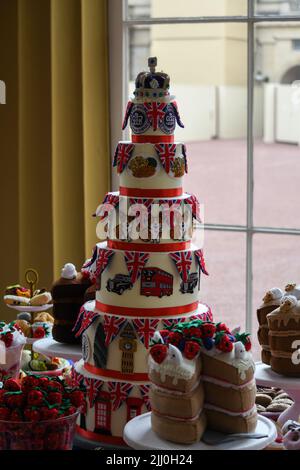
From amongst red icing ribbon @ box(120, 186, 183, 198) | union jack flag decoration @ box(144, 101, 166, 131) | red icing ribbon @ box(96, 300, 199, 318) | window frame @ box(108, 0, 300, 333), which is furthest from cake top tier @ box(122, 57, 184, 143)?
window frame @ box(108, 0, 300, 333)

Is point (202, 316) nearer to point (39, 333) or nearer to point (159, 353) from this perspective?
point (159, 353)

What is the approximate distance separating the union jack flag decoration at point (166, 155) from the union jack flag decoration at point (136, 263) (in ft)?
0.60

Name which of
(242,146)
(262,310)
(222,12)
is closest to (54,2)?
(222,12)

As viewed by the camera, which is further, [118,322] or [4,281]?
[4,281]

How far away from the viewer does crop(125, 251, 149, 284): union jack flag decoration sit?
6.16 feet

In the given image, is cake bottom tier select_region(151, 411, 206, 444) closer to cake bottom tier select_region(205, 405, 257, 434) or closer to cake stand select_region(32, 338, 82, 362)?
cake bottom tier select_region(205, 405, 257, 434)

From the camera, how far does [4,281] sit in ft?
8.90

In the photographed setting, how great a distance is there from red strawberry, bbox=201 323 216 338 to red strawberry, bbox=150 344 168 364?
9cm

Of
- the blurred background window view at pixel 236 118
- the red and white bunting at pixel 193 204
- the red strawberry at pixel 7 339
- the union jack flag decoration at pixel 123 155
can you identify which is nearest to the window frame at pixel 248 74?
the blurred background window view at pixel 236 118

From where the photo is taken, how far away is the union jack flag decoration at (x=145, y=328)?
74.0 inches

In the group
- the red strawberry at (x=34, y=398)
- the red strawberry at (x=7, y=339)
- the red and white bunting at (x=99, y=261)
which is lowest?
the red strawberry at (x=34, y=398)

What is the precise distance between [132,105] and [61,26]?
0.78 m

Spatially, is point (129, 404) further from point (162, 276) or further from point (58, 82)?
point (58, 82)

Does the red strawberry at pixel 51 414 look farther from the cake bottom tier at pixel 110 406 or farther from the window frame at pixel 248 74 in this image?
the window frame at pixel 248 74
